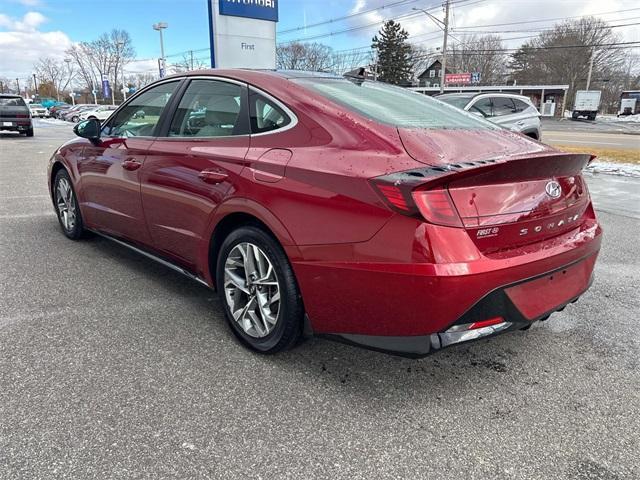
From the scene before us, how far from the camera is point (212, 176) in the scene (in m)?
2.88

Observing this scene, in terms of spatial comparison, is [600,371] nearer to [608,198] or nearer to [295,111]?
[295,111]

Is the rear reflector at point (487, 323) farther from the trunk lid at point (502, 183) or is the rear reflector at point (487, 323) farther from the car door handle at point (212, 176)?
the car door handle at point (212, 176)

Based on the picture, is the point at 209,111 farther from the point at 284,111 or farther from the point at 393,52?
the point at 393,52

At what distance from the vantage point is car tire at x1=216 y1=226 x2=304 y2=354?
2.55m

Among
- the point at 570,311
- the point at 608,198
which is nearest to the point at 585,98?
the point at 608,198

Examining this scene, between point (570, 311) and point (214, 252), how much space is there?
251cm

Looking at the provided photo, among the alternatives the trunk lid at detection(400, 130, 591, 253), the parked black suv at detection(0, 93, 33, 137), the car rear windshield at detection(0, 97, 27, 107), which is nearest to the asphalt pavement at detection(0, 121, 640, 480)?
the trunk lid at detection(400, 130, 591, 253)

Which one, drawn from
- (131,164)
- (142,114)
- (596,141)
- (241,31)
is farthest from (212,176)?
(596,141)

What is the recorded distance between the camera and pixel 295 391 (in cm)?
248

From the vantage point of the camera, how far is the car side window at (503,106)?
11250 mm

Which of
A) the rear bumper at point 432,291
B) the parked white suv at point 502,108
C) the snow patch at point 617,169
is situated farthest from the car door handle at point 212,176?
the snow patch at point 617,169

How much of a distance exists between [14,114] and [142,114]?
2041 centimetres

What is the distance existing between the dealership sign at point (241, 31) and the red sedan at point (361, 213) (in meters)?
8.75

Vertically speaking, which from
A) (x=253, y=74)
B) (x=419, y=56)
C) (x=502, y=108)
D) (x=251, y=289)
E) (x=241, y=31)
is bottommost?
(x=251, y=289)
